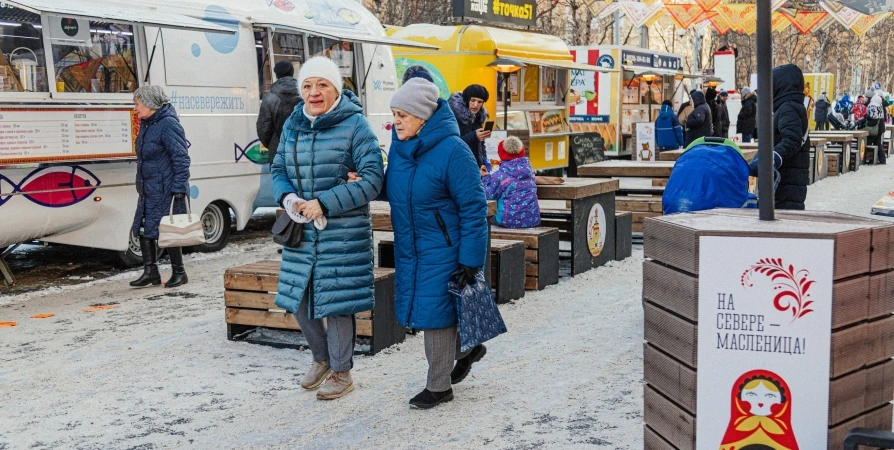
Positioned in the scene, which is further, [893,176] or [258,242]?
[893,176]

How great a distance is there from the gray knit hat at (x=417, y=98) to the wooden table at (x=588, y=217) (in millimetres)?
3874

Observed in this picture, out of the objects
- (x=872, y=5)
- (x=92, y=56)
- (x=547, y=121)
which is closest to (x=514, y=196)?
(x=92, y=56)

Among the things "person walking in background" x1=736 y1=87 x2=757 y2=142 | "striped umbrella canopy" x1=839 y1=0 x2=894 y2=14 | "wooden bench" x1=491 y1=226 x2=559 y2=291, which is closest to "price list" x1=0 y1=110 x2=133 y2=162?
"wooden bench" x1=491 y1=226 x2=559 y2=291

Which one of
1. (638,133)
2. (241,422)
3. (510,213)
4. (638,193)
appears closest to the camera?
(241,422)

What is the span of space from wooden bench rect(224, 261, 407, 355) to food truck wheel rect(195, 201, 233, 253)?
442cm

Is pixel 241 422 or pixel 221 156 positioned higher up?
pixel 221 156

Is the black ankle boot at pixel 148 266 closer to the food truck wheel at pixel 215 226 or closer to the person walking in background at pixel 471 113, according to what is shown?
the food truck wheel at pixel 215 226

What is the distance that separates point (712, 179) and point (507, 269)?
92.5 inches

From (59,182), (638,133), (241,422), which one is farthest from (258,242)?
(638,133)

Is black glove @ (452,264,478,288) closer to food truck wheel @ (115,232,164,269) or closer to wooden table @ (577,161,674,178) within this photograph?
food truck wheel @ (115,232,164,269)

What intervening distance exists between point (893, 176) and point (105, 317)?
18.6 metres

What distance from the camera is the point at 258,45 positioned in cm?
1149

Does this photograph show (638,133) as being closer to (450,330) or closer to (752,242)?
(450,330)

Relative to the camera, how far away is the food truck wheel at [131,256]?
1021 centimetres
